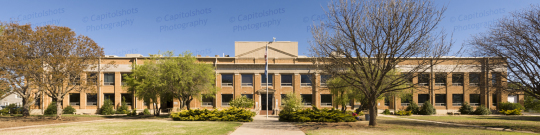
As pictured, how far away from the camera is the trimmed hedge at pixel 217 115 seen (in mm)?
24352

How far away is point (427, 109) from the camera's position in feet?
127

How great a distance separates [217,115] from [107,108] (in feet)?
→ 74.0

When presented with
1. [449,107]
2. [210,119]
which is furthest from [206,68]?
[449,107]

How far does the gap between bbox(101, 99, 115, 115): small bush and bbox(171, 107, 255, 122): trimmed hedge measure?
18.3 metres

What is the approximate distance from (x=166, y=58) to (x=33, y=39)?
1106 centimetres

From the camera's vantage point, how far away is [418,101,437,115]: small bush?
3872 cm

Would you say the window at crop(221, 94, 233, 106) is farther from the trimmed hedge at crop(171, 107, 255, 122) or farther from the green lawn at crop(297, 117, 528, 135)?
the green lawn at crop(297, 117, 528, 135)

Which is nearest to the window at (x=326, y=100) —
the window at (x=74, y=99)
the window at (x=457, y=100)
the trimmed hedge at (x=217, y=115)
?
the window at (x=457, y=100)

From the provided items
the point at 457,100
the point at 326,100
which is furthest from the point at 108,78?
the point at 457,100

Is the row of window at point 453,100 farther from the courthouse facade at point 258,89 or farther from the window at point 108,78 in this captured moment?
the window at point 108,78

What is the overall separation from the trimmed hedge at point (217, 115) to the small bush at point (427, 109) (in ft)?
87.3

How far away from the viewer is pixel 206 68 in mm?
31016

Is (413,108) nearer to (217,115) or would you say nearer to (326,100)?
(326,100)

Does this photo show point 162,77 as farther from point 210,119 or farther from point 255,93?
point 255,93
